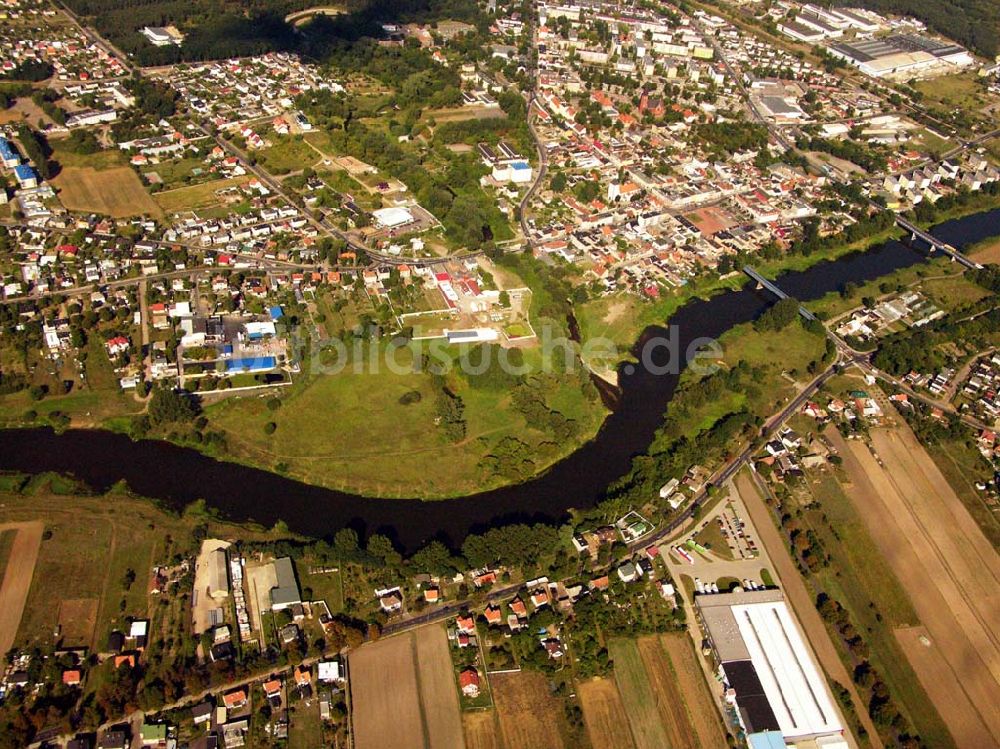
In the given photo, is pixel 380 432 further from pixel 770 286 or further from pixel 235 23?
pixel 235 23

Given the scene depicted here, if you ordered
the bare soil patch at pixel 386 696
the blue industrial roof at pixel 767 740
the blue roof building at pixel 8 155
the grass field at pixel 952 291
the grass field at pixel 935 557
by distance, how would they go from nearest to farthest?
1. the bare soil patch at pixel 386 696
2. the blue industrial roof at pixel 767 740
3. the grass field at pixel 935 557
4. the grass field at pixel 952 291
5. the blue roof building at pixel 8 155

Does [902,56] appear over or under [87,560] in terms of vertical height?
over

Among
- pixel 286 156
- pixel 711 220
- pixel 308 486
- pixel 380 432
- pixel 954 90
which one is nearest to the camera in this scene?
pixel 308 486

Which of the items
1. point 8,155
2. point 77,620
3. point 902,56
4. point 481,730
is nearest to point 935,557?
point 481,730

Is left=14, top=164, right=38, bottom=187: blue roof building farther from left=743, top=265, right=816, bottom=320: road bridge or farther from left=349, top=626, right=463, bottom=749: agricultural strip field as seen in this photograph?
left=743, top=265, right=816, bottom=320: road bridge

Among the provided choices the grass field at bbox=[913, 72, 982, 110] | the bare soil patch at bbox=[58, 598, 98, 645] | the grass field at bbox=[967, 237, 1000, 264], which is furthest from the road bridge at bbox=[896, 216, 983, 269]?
the bare soil patch at bbox=[58, 598, 98, 645]

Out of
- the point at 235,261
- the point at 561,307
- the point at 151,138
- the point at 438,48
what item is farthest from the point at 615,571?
the point at 438,48

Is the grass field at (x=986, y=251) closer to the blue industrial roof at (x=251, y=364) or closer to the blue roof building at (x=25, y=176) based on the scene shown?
the blue industrial roof at (x=251, y=364)

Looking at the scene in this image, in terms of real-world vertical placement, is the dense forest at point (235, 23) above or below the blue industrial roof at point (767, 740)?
below

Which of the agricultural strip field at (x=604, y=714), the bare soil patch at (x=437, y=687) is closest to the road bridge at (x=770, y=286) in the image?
the agricultural strip field at (x=604, y=714)
